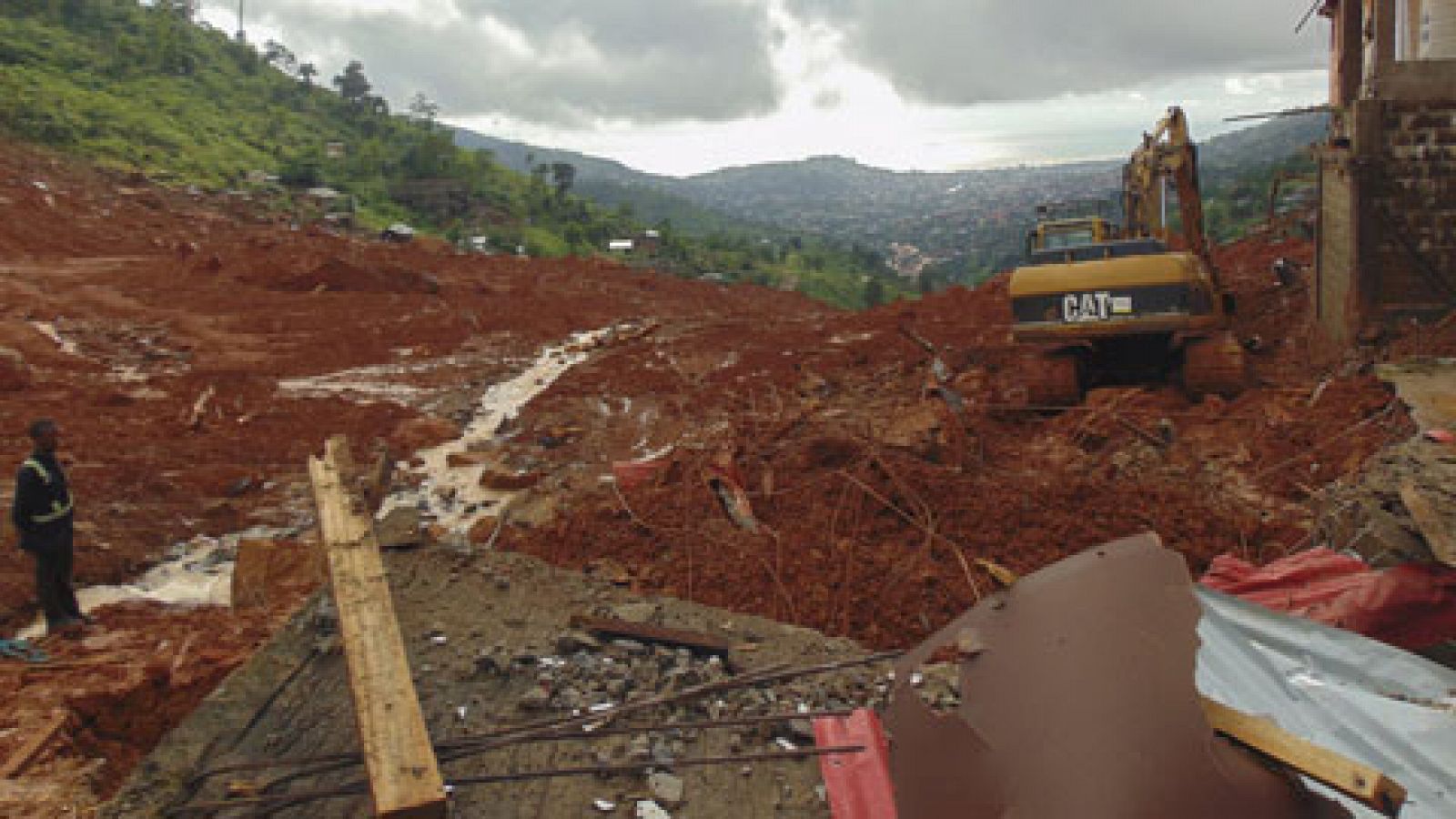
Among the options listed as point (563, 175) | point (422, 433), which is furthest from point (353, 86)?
point (422, 433)

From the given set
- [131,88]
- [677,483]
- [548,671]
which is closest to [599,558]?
[677,483]

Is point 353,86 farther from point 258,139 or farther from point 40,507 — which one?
point 40,507

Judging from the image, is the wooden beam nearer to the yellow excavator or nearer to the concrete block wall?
the yellow excavator

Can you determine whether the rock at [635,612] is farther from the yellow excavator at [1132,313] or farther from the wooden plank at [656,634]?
the yellow excavator at [1132,313]

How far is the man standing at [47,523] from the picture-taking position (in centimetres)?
623

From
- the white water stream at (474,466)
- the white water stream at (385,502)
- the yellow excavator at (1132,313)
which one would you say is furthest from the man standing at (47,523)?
the yellow excavator at (1132,313)

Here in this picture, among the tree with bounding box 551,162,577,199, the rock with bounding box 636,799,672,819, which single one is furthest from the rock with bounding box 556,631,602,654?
the tree with bounding box 551,162,577,199

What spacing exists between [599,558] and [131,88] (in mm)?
45591

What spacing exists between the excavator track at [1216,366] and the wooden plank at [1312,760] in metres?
8.47

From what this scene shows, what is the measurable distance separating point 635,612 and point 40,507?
13.8ft

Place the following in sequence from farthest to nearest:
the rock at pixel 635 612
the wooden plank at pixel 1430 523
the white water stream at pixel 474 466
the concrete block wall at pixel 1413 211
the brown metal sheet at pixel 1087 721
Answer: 1. the concrete block wall at pixel 1413 211
2. the white water stream at pixel 474 466
3. the rock at pixel 635 612
4. the wooden plank at pixel 1430 523
5. the brown metal sheet at pixel 1087 721

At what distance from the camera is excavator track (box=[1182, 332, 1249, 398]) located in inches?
392

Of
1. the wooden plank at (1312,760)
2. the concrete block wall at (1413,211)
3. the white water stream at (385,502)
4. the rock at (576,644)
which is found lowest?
the white water stream at (385,502)

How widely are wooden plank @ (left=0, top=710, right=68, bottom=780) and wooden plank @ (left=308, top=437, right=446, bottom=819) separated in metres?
1.79
